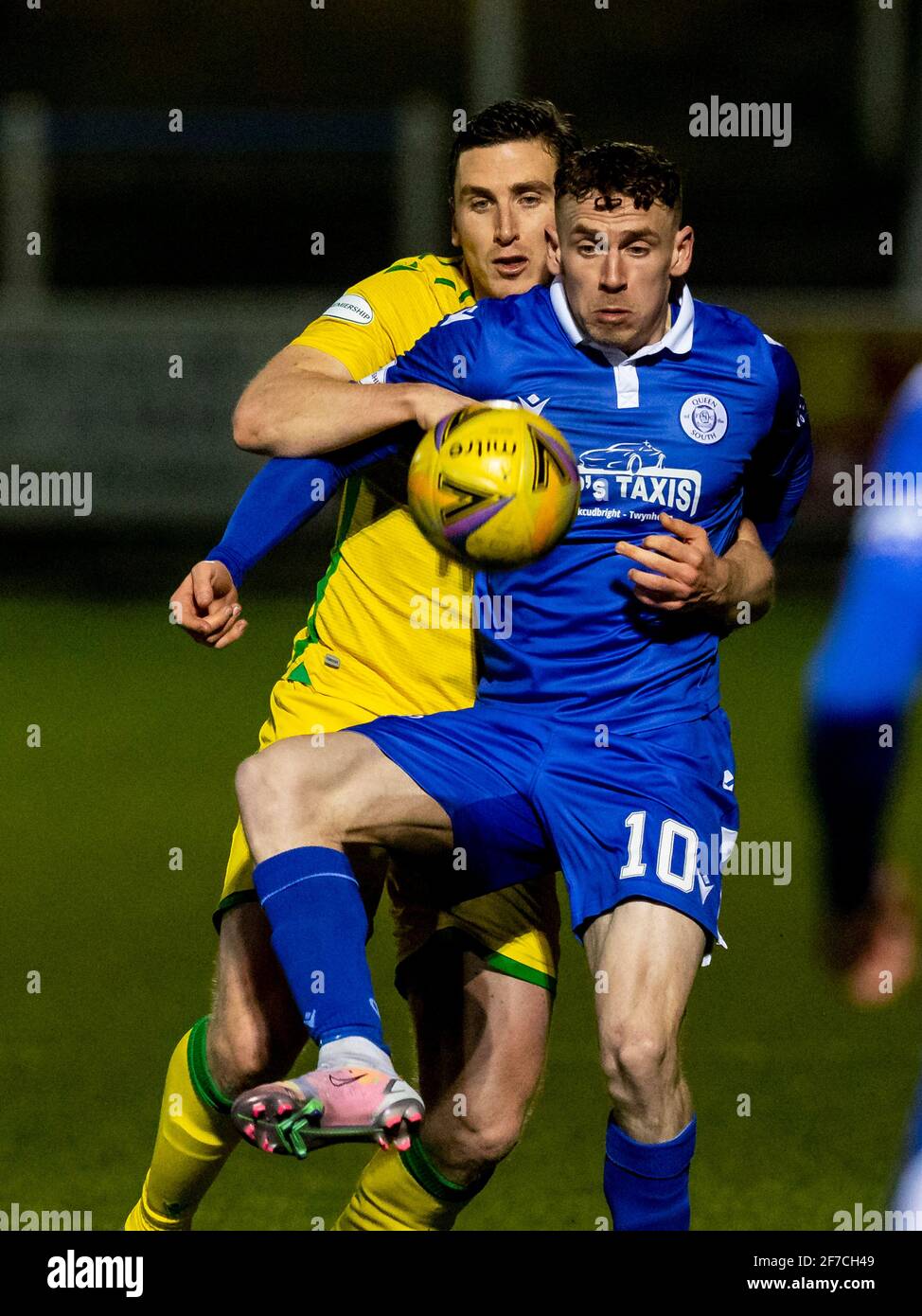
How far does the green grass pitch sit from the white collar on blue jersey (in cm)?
92

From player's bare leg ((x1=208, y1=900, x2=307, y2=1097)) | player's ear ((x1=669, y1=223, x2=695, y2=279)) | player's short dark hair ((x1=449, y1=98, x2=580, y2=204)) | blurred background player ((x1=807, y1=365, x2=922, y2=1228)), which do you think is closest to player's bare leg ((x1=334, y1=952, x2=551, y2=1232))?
player's bare leg ((x1=208, y1=900, x2=307, y2=1097))

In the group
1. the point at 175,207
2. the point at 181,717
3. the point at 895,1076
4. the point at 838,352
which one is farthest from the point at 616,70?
the point at 895,1076

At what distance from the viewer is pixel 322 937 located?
3.43 metres

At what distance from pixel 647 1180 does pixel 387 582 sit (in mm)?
1309

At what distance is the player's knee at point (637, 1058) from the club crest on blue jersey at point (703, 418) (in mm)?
1067

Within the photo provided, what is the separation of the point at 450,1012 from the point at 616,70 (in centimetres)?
2490

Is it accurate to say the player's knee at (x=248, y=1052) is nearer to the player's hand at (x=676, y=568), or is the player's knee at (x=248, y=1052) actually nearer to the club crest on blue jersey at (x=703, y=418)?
the player's hand at (x=676, y=568)

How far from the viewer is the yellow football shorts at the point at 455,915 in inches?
164

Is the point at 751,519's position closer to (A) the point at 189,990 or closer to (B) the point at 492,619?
(B) the point at 492,619

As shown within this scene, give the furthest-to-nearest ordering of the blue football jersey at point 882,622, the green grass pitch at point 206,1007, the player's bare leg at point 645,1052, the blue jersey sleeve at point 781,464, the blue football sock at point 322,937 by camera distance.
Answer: the green grass pitch at point 206,1007 → the blue jersey sleeve at point 781,464 → the player's bare leg at point 645,1052 → the blue football sock at point 322,937 → the blue football jersey at point 882,622

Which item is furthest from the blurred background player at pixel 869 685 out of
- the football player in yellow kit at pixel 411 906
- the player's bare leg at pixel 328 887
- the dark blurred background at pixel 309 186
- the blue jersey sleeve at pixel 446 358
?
the dark blurred background at pixel 309 186

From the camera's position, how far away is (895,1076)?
222 inches

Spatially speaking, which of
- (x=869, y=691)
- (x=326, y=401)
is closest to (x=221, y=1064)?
(x=326, y=401)

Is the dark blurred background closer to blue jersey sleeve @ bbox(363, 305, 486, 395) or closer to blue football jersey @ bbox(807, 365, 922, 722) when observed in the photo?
blue jersey sleeve @ bbox(363, 305, 486, 395)
